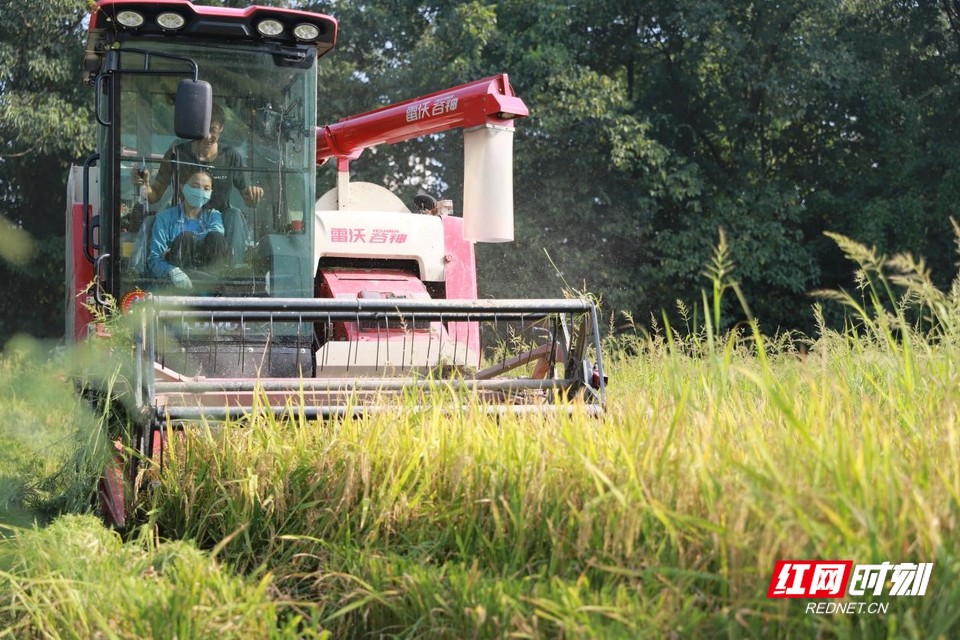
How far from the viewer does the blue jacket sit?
5.74 m

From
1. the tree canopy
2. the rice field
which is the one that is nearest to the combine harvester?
the rice field

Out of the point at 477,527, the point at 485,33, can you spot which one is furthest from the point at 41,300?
the point at 477,527

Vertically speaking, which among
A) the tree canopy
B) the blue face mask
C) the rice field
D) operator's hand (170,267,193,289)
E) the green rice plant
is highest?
the tree canopy

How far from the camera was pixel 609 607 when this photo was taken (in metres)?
2.29

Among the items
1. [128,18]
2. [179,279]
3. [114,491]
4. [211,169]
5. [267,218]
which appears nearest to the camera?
[114,491]

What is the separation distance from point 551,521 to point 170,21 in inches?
154

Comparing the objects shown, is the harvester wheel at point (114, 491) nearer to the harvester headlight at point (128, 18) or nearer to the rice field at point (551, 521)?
the rice field at point (551, 521)

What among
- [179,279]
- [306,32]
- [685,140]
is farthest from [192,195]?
[685,140]

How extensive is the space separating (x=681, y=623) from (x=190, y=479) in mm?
2093

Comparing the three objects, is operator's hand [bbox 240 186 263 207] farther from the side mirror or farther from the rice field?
the rice field

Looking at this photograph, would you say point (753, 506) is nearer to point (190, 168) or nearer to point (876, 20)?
point (190, 168)

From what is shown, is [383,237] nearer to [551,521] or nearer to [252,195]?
[252,195]

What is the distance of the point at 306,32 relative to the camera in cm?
590

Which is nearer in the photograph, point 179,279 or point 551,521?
point 551,521
